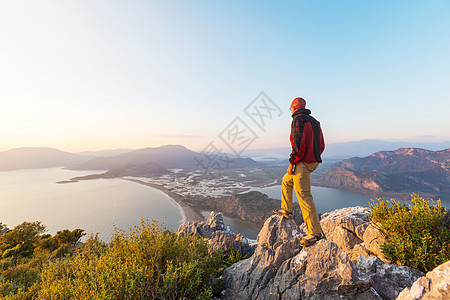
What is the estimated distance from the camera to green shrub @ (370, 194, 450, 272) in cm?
394

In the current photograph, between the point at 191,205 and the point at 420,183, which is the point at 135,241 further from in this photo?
the point at 420,183

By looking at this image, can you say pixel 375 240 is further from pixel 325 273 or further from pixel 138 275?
pixel 138 275

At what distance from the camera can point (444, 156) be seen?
412 feet

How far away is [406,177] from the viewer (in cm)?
10081

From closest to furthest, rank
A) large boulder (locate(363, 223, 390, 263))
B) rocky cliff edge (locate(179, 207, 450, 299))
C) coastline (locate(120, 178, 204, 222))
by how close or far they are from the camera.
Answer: rocky cliff edge (locate(179, 207, 450, 299)), large boulder (locate(363, 223, 390, 263)), coastline (locate(120, 178, 204, 222))

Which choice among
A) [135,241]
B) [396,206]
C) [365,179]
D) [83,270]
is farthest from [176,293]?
[365,179]

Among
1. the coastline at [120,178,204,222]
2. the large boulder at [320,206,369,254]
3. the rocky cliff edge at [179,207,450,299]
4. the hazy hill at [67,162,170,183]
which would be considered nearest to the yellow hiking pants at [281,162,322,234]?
the rocky cliff edge at [179,207,450,299]

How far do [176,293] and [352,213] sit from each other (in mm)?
7154

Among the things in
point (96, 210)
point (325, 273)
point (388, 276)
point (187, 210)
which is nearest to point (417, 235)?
point (388, 276)

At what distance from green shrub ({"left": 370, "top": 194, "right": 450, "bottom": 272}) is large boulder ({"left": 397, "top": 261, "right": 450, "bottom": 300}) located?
229cm

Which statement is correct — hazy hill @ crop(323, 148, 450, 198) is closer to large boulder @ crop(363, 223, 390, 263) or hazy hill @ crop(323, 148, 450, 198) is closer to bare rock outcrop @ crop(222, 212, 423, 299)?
large boulder @ crop(363, 223, 390, 263)

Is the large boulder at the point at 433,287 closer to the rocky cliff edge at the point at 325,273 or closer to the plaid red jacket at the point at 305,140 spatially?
the rocky cliff edge at the point at 325,273

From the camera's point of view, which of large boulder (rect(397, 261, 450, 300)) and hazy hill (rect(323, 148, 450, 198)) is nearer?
large boulder (rect(397, 261, 450, 300))

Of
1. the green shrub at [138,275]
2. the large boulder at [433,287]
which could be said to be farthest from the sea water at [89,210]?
the large boulder at [433,287]
